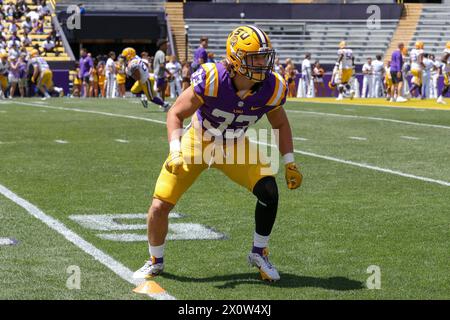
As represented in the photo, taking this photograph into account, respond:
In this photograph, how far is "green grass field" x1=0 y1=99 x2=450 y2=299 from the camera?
19.4 feet

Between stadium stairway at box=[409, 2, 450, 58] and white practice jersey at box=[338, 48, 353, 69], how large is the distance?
40.8 ft

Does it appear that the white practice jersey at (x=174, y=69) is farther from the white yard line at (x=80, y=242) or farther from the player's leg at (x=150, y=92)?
the white yard line at (x=80, y=242)

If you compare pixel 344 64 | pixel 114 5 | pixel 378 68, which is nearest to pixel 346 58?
pixel 344 64

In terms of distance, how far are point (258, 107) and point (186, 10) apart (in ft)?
123

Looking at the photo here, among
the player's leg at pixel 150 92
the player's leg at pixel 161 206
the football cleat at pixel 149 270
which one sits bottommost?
the player's leg at pixel 150 92

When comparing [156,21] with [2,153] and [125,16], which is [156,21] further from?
[2,153]

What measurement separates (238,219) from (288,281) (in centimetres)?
225

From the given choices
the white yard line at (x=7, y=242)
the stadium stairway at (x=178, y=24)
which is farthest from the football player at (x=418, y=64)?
the white yard line at (x=7, y=242)

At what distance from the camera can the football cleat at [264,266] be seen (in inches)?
238

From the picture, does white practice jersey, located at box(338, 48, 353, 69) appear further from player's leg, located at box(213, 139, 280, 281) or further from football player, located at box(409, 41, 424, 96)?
player's leg, located at box(213, 139, 280, 281)

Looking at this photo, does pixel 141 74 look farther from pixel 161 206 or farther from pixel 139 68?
pixel 161 206

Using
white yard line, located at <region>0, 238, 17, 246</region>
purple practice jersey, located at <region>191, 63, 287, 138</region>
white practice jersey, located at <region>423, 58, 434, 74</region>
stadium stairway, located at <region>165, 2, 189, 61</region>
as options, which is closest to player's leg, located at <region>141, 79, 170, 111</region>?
white practice jersey, located at <region>423, 58, 434, 74</region>

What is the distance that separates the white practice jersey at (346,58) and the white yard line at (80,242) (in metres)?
20.1

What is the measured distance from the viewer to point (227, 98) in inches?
237
